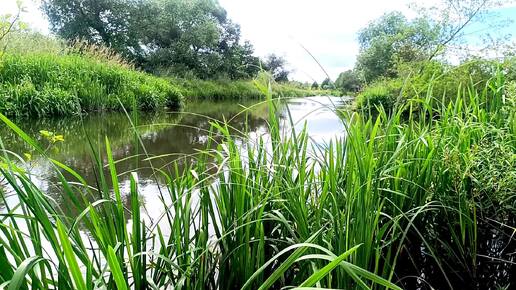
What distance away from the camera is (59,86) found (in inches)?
244

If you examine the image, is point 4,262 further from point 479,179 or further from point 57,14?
point 57,14

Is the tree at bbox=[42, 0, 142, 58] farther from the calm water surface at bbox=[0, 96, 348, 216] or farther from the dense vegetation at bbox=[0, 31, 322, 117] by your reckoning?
the calm water surface at bbox=[0, 96, 348, 216]

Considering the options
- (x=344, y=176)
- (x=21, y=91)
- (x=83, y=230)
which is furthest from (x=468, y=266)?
(x=21, y=91)

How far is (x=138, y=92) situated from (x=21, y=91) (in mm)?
3183

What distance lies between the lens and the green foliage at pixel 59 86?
5309 millimetres

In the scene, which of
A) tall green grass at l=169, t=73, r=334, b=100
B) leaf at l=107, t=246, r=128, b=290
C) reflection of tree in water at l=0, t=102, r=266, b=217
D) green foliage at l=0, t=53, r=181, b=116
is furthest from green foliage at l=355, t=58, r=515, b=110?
tall green grass at l=169, t=73, r=334, b=100

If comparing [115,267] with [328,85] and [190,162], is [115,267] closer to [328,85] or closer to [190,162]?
[328,85]

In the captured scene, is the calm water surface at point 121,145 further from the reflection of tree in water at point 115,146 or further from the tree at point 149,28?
the tree at point 149,28

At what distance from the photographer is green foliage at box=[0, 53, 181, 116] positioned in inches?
209

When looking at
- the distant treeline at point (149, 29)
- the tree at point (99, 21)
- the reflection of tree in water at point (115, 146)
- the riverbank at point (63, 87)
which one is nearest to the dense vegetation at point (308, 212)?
the reflection of tree in water at point (115, 146)

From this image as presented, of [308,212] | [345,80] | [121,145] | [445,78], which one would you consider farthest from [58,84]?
[308,212]

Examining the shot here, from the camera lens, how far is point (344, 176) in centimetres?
Result: 107

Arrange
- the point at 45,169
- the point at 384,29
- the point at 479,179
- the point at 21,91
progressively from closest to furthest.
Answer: the point at 479,179 < the point at 45,169 < the point at 21,91 < the point at 384,29

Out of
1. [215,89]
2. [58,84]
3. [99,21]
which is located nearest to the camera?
[58,84]
